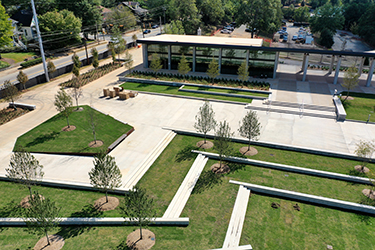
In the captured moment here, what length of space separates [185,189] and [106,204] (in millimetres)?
6650

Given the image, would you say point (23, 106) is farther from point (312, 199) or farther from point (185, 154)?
point (312, 199)

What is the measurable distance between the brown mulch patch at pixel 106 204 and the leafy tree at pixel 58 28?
2239 inches

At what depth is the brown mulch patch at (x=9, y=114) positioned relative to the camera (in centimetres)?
3531

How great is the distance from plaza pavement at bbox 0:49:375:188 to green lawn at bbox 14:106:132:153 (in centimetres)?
123

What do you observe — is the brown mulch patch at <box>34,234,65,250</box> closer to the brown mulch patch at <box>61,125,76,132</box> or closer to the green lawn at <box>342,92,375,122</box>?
the brown mulch patch at <box>61,125,76,132</box>

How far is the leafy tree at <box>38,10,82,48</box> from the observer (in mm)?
66312

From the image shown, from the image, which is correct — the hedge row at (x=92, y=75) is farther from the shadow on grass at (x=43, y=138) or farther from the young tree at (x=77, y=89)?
the shadow on grass at (x=43, y=138)

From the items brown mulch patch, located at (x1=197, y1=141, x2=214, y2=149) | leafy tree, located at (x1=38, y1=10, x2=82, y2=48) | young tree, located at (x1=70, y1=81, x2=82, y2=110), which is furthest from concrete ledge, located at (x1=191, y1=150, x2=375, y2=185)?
leafy tree, located at (x1=38, y1=10, x2=82, y2=48)

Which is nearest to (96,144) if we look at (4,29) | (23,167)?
(23,167)

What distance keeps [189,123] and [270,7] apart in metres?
69.5

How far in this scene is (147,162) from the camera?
26.6 meters

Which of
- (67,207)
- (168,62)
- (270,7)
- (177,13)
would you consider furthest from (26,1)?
(67,207)

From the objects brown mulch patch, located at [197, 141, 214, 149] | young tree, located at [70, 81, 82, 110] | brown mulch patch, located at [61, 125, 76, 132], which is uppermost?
young tree, located at [70, 81, 82, 110]

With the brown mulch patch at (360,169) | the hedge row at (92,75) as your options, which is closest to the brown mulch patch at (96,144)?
the hedge row at (92,75)
